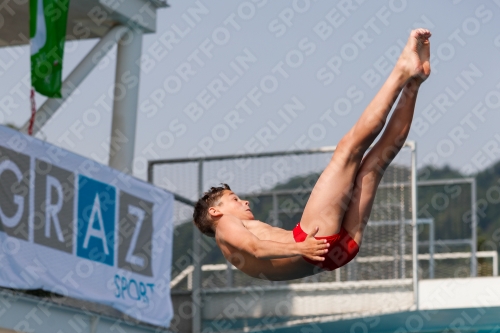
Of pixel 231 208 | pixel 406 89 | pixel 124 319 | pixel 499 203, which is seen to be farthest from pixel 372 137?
pixel 499 203

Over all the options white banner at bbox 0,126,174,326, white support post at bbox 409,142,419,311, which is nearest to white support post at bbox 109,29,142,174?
white banner at bbox 0,126,174,326

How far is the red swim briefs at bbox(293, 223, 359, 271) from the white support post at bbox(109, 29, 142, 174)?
23.2ft

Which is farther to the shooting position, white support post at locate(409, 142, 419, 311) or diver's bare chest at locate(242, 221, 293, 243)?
white support post at locate(409, 142, 419, 311)

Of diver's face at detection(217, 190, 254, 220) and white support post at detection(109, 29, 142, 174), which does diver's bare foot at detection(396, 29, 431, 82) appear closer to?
diver's face at detection(217, 190, 254, 220)

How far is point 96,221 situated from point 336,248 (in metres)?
4.94

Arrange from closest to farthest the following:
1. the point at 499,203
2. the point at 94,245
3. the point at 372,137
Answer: the point at 372,137, the point at 94,245, the point at 499,203

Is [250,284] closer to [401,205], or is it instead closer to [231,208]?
[401,205]

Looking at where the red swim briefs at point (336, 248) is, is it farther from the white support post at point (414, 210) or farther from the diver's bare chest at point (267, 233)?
the white support post at point (414, 210)

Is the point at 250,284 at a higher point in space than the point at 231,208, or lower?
higher

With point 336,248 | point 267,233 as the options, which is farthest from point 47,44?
point 336,248

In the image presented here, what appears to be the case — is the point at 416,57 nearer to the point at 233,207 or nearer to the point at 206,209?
the point at 233,207

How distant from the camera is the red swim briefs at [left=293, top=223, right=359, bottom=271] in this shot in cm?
528

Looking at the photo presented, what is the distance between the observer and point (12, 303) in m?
8.45

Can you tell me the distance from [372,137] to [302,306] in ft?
22.0
